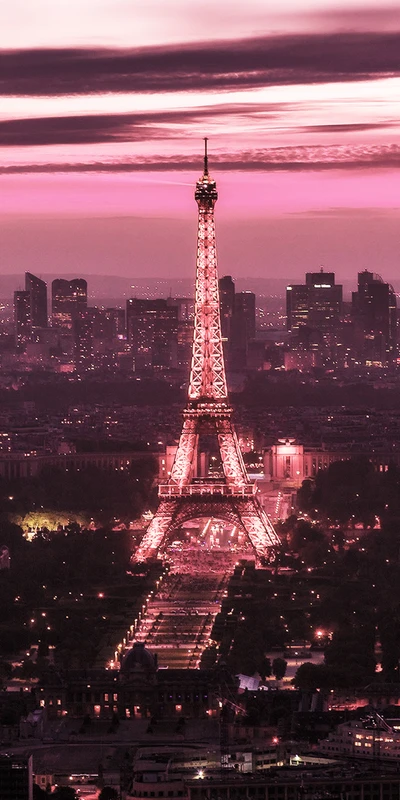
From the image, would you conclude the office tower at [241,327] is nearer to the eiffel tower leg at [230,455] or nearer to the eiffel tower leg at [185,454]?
the eiffel tower leg at [185,454]

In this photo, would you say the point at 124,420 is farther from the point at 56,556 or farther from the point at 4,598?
the point at 4,598

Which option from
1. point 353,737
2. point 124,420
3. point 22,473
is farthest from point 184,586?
point 124,420

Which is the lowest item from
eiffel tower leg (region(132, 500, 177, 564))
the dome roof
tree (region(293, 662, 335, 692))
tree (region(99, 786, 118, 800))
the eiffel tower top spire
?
tree (region(99, 786, 118, 800))

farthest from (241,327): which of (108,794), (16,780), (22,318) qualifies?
(16,780)

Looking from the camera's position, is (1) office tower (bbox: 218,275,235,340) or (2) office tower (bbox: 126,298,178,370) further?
(2) office tower (bbox: 126,298,178,370)

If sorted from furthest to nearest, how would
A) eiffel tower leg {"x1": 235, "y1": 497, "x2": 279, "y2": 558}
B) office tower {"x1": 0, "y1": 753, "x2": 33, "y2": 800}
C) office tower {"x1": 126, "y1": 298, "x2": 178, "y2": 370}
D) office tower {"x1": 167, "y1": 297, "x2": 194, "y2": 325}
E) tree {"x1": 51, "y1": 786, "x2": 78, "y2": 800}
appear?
office tower {"x1": 126, "y1": 298, "x2": 178, "y2": 370}
office tower {"x1": 167, "y1": 297, "x2": 194, "y2": 325}
eiffel tower leg {"x1": 235, "y1": 497, "x2": 279, "y2": 558}
tree {"x1": 51, "y1": 786, "x2": 78, "y2": 800}
office tower {"x1": 0, "y1": 753, "x2": 33, "y2": 800}

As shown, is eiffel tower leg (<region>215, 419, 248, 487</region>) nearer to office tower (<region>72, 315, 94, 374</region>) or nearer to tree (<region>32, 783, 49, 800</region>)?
tree (<region>32, 783, 49, 800</region>)

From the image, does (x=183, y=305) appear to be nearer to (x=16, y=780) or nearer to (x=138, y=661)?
(x=138, y=661)

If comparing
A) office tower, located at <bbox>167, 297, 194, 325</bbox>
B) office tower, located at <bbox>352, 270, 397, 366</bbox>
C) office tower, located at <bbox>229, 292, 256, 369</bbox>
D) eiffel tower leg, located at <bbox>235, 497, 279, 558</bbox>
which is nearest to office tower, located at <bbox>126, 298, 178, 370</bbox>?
office tower, located at <bbox>167, 297, 194, 325</bbox>
